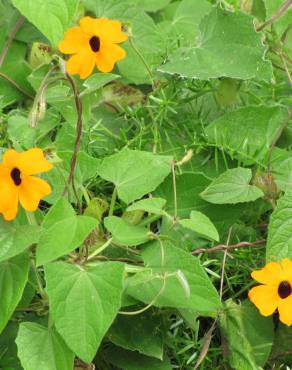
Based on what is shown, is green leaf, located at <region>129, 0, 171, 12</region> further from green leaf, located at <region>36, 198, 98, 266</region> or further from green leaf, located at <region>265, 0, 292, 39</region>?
green leaf, located at <region>36, 198, 98, 266</region>

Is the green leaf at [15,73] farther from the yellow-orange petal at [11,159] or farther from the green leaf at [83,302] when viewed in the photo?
the green leaf at [83,302]

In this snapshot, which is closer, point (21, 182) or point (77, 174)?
point (21, 182)

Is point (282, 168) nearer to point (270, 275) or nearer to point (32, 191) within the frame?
point (270, 275)

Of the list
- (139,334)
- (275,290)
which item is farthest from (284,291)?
(139,334)

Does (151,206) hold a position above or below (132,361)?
above

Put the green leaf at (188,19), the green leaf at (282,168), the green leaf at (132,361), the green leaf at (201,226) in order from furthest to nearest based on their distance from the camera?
the green leaf at (188,19) < the green leaf at (282,168) < the green leaf at (132,361) < the green leaf at (201,226)

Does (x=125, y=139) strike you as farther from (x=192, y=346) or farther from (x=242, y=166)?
(x=192, y=346)

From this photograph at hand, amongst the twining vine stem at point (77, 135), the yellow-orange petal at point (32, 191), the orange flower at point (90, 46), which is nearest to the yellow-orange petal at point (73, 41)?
the orange flower at point (90, 46)

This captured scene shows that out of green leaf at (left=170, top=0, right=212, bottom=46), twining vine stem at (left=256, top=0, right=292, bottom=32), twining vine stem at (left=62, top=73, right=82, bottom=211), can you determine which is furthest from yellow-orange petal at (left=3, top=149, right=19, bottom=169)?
green leaf at (left=170, top=0, right=212, bottom=46)
